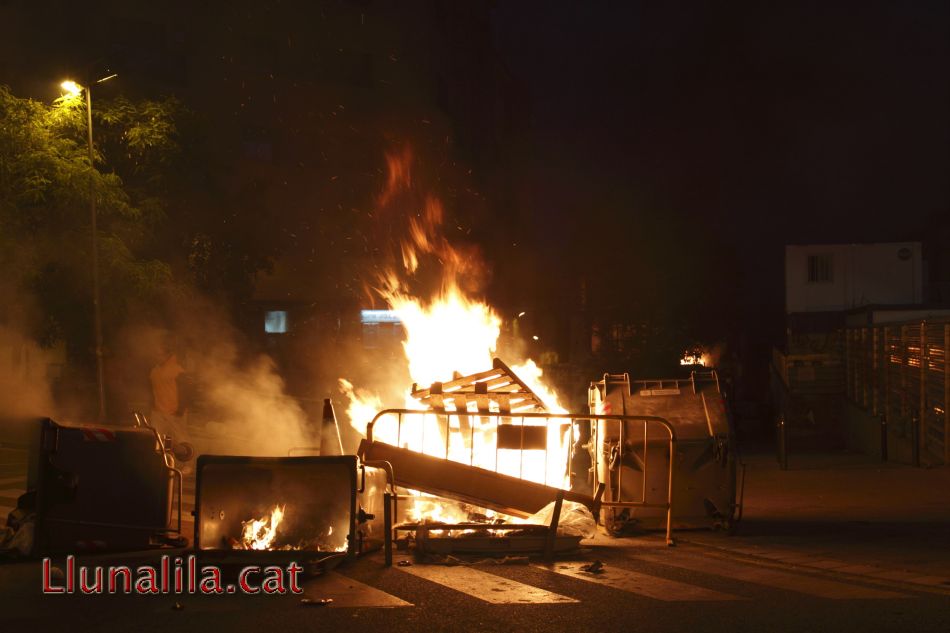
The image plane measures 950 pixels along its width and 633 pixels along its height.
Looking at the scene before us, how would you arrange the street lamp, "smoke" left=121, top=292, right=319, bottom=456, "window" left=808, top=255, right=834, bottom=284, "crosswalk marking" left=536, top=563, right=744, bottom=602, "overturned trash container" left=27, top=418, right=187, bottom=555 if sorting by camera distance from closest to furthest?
"crosswalk marking" left=536, top=563, right=744, bottom=602
"overturned trash container" left=27, top=418, right=187, bottom=555
the street lamp
"smoke" left=121, top=292, right=319, bottom=456
"window" left=808, top=255, right=834, bottom=284

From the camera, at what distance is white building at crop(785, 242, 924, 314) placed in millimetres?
39781

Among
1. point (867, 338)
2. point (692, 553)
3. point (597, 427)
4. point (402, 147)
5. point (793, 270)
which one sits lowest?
point (692, 553)

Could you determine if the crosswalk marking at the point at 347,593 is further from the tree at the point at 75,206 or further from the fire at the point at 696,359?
the fire at the point at 696,359

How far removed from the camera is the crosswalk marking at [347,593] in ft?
21.9

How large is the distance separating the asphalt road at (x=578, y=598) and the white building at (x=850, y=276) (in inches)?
1313

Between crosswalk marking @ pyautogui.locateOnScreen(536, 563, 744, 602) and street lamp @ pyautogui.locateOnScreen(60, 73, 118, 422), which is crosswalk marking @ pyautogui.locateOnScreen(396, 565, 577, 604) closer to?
crosswalk marking @ pyautogui.locateOnScreen(536, 563, 744, 602)

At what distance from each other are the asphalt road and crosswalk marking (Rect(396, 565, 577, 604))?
1 cm

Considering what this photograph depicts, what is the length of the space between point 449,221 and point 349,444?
89.3 ft

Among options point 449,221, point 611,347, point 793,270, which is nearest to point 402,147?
point 449,221

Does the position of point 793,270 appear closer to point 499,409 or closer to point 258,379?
point 258,379

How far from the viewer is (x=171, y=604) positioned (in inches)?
261

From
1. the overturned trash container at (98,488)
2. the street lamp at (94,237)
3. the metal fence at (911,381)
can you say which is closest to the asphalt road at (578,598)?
the overturned trash container at (98,488)

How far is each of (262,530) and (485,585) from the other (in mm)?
2129

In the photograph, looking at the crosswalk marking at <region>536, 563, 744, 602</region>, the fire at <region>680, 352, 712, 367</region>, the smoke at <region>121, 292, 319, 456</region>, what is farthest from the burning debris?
the fire at <region>680, 352, 712, 367</region>
